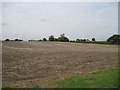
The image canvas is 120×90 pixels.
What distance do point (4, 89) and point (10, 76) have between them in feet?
5.89

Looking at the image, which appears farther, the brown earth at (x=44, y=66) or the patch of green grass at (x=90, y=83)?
the brown earth at (x=44, y=66)

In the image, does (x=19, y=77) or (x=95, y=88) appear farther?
(x=19, y=77)

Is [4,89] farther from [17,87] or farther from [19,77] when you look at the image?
[19,77]

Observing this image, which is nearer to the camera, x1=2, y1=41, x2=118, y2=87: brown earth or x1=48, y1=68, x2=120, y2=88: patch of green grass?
x1=48, y1=68, x2=120, y2=88: patch of green grass

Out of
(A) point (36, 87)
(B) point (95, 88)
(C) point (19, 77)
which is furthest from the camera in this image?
(C) point (19, 77)

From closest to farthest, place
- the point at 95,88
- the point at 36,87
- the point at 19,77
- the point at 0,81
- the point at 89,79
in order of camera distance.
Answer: the point at 95,88, the point at 36,87, the point at 89,79, the point at 0,81, the point at 19,77

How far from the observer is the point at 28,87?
219 inches

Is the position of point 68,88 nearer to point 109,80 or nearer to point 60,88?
point 60,88

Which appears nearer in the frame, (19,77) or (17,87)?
(17,87)

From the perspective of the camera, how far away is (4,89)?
A: 18.2ft

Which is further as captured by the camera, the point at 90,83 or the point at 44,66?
the point at 44,66

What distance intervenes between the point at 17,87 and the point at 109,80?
3.62 meters

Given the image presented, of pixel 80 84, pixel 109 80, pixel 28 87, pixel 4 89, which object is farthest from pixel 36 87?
pixel 109 80

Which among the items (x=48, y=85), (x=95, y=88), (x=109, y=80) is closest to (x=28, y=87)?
(x=48, y=85)
